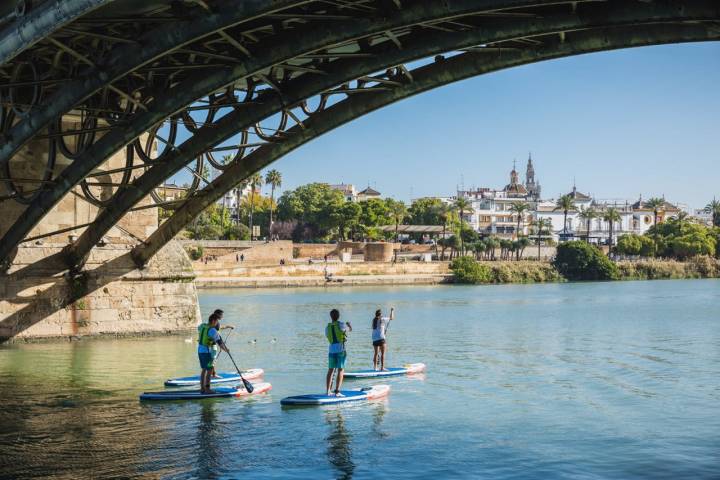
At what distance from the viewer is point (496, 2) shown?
12.8 metres

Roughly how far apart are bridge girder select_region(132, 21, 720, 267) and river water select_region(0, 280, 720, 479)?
3564 millimetres

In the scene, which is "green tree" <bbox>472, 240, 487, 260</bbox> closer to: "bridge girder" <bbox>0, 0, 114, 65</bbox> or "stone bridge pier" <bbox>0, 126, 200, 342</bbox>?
"stone bridge pier" <bbox>0, 126, 200, 342</bbox>

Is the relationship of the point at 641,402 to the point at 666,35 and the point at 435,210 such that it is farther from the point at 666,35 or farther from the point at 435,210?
the point at 435,210

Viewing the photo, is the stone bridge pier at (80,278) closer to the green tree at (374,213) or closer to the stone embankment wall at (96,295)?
the stone embankment wall at (96,295)

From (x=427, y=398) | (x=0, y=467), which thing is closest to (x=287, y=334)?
(x=427, y=398)

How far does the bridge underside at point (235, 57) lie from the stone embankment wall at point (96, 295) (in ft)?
2.66

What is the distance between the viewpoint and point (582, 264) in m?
98.2

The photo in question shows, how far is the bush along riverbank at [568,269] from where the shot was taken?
306 feet

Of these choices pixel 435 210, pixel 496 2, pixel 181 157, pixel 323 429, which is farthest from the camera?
pixel 435 210

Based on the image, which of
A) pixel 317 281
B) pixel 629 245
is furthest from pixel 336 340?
pixel 629 245

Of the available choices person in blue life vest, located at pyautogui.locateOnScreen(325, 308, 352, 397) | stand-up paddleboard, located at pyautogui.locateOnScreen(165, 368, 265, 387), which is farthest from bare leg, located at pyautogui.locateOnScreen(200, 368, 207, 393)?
person in blue life vest, located at pyautogui.locateOnScreen(325, 308, 352, 397)

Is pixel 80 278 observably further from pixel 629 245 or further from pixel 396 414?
pixel 629 245

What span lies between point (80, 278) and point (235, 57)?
11756 millimetres

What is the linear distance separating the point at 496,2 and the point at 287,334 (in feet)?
78.8
